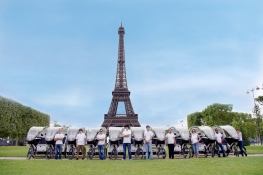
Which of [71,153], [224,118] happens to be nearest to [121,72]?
[224,118]

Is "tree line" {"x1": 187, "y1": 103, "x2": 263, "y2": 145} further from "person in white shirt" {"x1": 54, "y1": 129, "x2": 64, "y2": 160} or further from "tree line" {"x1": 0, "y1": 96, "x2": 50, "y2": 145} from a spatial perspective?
"person in white shirt" {"x1": 54, "y1": 129, "x2": 64, "y2": 160}

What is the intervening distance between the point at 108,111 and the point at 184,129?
46666mm

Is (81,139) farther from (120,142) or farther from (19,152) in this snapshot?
(19,152)

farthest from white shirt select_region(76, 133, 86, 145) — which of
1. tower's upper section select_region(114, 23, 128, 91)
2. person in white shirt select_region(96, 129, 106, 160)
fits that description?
tower's upper section select_region(114, 23, 128, 91)

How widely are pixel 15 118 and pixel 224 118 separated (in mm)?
36352

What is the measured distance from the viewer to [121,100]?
64062mm

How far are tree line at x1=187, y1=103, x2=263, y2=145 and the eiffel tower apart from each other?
14.7m

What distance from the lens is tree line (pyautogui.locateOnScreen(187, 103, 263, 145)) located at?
47.7 metres

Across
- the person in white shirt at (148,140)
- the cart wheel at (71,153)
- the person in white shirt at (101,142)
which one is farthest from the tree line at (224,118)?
the person in white shirt at (101,142)

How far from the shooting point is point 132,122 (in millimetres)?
59500

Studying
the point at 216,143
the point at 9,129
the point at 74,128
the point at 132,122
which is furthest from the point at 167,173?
the point at 132,122

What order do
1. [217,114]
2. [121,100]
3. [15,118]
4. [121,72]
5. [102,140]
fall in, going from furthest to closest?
[121,72] < [121,100] < [217,114] < [15,118] < [102,140]

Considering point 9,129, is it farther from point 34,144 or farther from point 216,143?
point 216,143

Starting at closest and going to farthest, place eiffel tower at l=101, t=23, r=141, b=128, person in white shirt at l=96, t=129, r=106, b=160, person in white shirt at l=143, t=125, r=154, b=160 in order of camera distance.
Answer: person in white shirt at l=143, t=125, r=154, b=160
person in white shirt at l=96, t=129, r=106, b=160
eiffel tower at l=101, t=23, r=141, b=128
